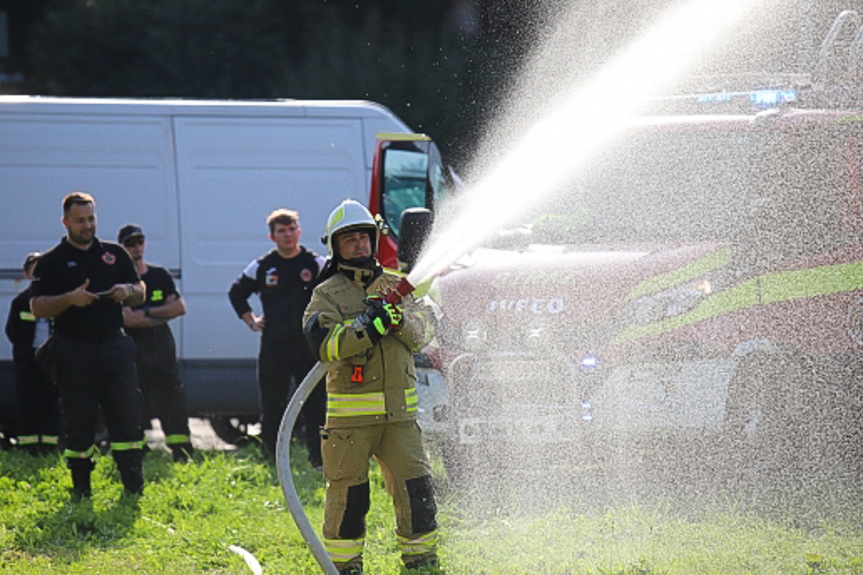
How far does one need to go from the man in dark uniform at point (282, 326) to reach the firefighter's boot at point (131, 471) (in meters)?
1.32

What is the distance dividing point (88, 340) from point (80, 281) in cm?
37

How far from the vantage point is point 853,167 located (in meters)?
7.26

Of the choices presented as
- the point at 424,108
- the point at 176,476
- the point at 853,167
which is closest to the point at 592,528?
the point at 853,167

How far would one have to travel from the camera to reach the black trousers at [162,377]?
1002 centimetres

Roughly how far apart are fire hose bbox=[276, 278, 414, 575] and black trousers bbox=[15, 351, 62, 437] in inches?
209

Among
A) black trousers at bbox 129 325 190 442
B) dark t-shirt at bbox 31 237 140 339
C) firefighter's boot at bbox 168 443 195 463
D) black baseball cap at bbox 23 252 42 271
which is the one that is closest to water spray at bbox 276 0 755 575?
dark t-shirt at bbox 31 237 140 339

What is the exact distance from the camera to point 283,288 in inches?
375

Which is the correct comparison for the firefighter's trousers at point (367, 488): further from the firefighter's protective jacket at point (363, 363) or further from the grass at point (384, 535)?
the grass at point (384, 535)

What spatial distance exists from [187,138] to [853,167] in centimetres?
579

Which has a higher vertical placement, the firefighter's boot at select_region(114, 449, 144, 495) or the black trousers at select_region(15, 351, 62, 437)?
the black trousers at select_region(15, 351, 62, 437)

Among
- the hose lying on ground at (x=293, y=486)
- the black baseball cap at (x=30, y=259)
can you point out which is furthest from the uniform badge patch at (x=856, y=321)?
the black baseball cap at (x=30, y=259)

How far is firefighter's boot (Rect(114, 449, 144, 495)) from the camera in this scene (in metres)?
8.26

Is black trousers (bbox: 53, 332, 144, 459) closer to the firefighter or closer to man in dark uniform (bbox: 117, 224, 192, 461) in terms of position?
man in dark uniform (bbox: 117, 224, 192, 461)

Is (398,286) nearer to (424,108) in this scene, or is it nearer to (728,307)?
(728,307)
